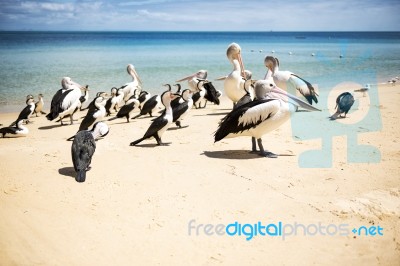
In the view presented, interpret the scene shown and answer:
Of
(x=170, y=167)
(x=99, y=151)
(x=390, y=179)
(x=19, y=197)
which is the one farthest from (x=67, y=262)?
(x=390, y=179)

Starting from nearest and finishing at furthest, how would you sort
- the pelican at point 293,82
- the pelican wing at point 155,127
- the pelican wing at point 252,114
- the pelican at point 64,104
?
the pelican wing at point 252,114 → the pelican wing at point 155,127 → the pelican at point 64,104 → the pelican at point 293,82

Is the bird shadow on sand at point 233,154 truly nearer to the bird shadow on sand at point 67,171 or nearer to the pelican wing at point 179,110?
the pelican wing at point 179,110

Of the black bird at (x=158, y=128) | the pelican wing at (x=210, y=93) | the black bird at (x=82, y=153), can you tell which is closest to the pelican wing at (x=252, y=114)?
the black bird at (x=158, y=128)

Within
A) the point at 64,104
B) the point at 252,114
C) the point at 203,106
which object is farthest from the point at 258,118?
the point at 203,106

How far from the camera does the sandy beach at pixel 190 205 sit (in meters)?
2.93

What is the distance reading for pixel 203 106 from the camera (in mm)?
10273

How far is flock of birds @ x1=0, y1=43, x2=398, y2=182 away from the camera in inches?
193

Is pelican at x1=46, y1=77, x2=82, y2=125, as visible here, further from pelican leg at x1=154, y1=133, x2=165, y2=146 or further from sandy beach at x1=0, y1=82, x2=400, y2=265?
pelican leg at x1=154, y1=133, x2=165, y2=146

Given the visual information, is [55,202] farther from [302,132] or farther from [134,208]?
[302,132]

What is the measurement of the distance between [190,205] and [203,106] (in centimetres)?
678

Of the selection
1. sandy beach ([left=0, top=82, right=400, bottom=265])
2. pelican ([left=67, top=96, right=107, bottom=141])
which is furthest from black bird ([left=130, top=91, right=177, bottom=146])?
pelican ([left=67, top=96, right=107, bottom=141])

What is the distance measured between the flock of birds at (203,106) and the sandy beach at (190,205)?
12.9 inches

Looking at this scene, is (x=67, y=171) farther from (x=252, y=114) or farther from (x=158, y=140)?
(x=252, y=114)

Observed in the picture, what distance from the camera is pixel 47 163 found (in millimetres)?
4914
